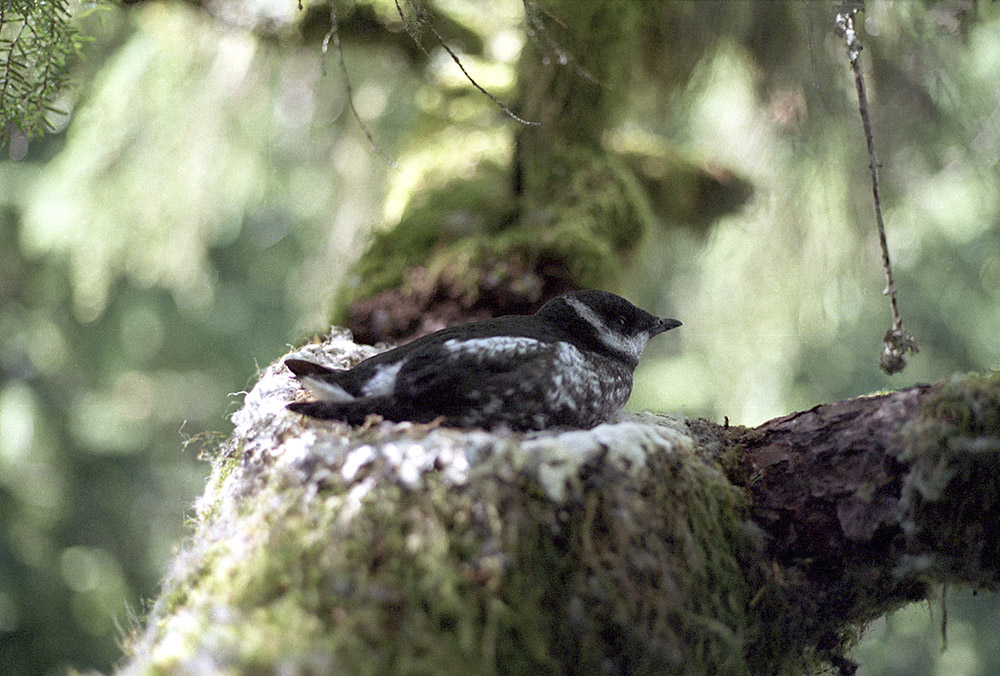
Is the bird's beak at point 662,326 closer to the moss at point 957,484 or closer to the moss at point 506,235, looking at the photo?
the moss at point 506,235

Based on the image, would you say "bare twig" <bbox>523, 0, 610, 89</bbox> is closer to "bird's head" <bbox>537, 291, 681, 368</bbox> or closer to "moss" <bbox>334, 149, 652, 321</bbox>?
"moss" <bbox>334, 149, 652, 321</bbox>

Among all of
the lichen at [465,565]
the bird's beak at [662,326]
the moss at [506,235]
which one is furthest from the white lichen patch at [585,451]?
the moss at [506,235]

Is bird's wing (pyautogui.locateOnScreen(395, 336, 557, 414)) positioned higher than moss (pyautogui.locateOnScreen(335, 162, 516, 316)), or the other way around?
moss (pyautogui.locateOnScreen(335, 162, 516, 316))

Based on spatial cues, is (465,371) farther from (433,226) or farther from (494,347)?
(433,226)

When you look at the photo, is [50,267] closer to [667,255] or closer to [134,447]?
[134,447]

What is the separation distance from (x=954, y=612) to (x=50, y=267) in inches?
332

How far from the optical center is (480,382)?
1.56 metres

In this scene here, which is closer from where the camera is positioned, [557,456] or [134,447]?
[557,456]

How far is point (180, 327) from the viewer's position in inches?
276

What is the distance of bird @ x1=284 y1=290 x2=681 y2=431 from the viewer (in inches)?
60.9

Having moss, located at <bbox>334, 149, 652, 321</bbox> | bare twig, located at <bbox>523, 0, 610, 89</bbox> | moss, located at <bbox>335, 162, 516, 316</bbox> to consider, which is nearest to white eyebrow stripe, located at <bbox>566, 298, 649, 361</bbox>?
moss, located at <bbox>334, 149, 652, 321</bbox>

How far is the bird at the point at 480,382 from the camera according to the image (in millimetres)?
1547

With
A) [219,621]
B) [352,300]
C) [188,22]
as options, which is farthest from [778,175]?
[219,621]

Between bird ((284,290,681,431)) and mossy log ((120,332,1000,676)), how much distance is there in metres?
0.15
